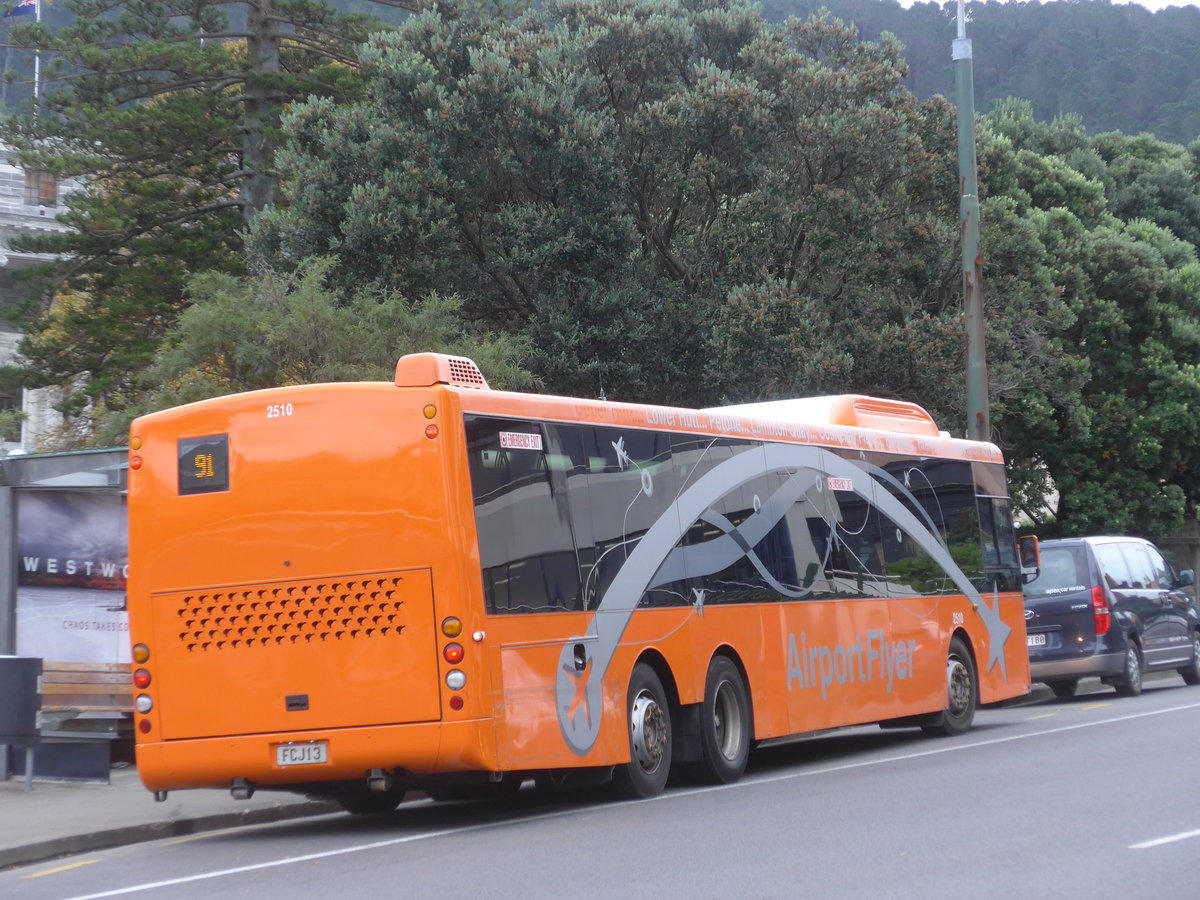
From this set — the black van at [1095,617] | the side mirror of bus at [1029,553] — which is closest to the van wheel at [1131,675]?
the black van at [1095,617]

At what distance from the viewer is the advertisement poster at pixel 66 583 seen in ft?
47.1

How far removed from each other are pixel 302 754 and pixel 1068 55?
83.3m

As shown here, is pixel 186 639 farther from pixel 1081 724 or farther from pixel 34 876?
pixel 1081 724

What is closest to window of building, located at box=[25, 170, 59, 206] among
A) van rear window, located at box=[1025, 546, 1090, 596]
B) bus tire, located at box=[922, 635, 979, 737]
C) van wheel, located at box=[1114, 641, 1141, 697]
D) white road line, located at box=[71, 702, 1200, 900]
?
van rear window, located at box=[1025, 546, 1090, 596]

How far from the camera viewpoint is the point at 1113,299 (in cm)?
3197

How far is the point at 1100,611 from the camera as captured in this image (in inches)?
796

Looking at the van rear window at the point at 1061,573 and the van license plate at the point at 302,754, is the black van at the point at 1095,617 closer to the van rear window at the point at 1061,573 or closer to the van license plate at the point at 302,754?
the van rear window at the point at 1061,573

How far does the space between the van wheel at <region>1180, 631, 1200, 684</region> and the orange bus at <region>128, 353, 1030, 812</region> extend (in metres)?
12.2

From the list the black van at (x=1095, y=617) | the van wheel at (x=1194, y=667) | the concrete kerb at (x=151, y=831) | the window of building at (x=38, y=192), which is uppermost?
the window of building at (x=38, y=192)

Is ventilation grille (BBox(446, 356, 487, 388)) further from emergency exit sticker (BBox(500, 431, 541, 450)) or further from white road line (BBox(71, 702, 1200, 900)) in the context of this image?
white road line (BBox(71, 702, 1200, 900))

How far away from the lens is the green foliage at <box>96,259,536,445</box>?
19.2 m

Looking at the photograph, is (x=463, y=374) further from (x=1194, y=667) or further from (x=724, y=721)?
(x=1194, y=667)

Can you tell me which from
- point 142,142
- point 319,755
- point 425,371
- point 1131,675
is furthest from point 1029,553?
point 142,142

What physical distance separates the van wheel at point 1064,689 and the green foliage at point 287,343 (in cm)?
898
